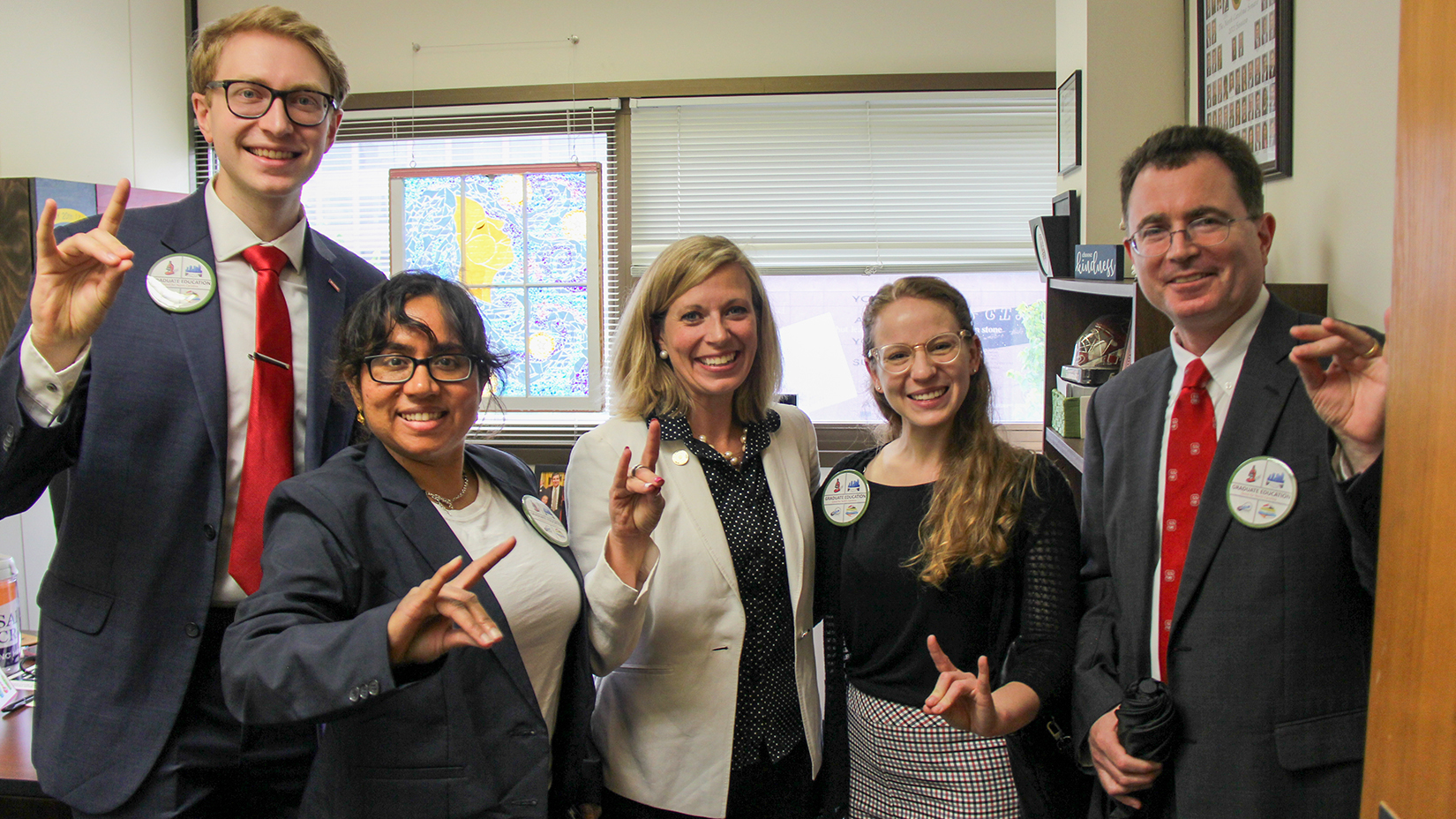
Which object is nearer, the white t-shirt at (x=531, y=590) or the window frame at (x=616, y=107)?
the white t-shirt at (x=531, y=590)

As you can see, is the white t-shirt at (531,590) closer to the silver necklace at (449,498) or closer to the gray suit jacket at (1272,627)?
the silver necklace at (449,498)

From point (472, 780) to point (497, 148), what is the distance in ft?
12.2

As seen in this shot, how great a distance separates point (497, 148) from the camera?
14.4 ft

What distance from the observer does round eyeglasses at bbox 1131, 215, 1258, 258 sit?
1.42 metres

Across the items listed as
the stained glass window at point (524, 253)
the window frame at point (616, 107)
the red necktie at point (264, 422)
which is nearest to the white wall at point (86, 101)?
the window frame at point (616, 107)

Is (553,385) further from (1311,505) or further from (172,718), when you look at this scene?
(1311,505)

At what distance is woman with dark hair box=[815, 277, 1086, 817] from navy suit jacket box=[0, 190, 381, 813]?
109cm

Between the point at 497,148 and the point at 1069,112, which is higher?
the point at 497,148

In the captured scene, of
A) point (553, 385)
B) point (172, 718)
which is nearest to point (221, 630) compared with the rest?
point (172, 718)

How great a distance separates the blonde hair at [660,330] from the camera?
170 centimetres

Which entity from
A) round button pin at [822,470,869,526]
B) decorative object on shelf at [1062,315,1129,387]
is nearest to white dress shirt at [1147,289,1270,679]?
round button pin at [822,470,869,526]

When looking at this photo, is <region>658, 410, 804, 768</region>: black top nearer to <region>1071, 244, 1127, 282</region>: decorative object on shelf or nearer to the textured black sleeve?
the textured black sleeve

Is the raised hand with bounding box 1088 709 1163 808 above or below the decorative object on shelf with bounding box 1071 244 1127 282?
below

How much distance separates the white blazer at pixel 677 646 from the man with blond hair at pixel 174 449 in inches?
19.5
